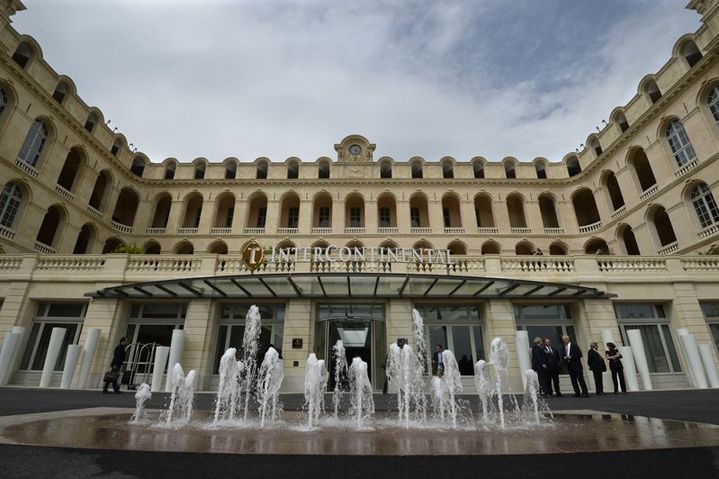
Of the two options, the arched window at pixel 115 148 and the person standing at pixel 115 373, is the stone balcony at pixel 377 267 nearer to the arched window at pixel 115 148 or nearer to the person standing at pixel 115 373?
the person standing at pixel 115 373

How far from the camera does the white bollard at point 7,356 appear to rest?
1247 centimetres

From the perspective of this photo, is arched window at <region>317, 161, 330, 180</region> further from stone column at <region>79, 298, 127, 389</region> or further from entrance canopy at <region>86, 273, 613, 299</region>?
stone column at <region>79, 298, 127, 389</region>

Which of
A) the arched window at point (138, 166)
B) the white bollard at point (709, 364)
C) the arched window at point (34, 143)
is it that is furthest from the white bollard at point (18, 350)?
the white bollard at point (709, 364)

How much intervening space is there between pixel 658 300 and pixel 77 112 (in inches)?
1388

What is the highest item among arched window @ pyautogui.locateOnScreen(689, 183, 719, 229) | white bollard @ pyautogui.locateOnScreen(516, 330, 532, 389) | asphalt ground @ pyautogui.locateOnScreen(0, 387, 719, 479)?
arched window @ pyautogui.locateOnScreen(689, 183, 719, 229)

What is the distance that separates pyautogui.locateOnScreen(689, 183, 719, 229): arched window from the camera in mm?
18766

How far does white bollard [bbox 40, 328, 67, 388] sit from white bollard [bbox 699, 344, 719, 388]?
75.9ft

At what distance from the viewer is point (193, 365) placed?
504 inches

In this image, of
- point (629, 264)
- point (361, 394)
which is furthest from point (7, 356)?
point (629, 264)

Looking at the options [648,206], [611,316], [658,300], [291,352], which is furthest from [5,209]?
[648,206]

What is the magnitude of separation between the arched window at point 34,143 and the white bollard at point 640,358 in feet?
104

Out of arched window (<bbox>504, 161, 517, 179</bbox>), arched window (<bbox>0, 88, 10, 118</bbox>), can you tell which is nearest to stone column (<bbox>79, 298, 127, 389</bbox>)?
arched window (<bbox>0, 88, 10, 118</bbox>)

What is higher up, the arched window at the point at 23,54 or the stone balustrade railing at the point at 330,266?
the arched window at the point at 23,54

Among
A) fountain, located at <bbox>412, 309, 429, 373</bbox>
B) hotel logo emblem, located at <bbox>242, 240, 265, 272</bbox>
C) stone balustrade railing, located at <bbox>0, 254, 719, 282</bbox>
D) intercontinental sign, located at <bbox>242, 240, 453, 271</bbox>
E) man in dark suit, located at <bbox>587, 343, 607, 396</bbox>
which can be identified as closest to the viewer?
man in dark suit, located at <bbox>587, 343, 607, 396</bbox>
